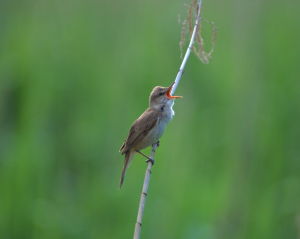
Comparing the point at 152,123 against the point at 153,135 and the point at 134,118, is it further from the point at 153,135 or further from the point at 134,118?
the point at 134,118

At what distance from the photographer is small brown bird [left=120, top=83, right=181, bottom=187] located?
4.10m

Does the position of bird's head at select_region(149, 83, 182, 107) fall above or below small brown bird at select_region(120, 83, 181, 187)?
above

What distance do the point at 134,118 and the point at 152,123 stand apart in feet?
1.20

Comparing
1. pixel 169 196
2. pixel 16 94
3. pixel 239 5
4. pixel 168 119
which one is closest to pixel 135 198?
pixel 169 196

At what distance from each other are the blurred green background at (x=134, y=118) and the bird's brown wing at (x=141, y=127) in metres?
0.16

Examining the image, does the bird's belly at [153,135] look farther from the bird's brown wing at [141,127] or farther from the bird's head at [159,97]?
the bird's head at [159,97]

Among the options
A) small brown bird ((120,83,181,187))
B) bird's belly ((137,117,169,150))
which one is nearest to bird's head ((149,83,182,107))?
small brown bird ((120,83,181,187))

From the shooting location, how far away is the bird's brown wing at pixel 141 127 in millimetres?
4066

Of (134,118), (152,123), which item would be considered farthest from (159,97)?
(134,118)

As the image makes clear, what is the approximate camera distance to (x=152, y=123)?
13.9 feet

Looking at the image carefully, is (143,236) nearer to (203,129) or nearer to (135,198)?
(135,198)

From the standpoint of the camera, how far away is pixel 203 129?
4.55 meters

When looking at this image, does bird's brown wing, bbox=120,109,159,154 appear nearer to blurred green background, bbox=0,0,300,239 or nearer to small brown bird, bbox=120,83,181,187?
small brown bird, bbox=120,83,181,187

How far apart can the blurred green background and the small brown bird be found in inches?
3.7
